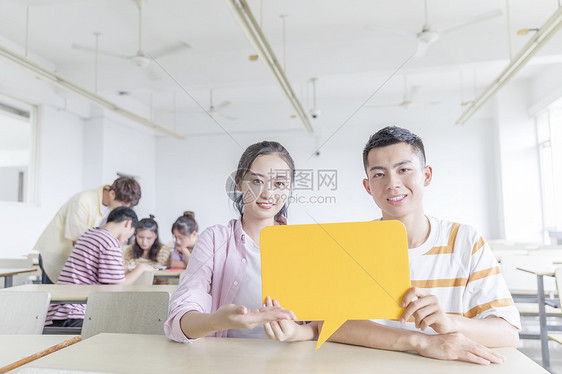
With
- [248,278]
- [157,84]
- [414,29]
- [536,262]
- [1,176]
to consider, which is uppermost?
[414,29]

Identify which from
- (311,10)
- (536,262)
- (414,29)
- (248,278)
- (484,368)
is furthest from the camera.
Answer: (414,29)

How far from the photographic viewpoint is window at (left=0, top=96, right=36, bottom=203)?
5.36 meters

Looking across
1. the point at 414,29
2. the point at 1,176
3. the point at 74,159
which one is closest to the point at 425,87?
the point at 414,29

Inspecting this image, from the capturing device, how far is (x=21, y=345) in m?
1.19

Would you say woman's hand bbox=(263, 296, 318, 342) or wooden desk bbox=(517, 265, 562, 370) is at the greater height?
woman's hand bbox=(263, 296, 318, 342)

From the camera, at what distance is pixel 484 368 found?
2.52 feet

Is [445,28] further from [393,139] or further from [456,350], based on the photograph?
[456,350]

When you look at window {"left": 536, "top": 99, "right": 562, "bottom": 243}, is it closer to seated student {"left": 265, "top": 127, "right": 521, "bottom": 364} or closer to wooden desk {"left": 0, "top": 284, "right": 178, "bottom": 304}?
wooden desk {"left": 0, "top": 284, "right": 178, "bottom": 304}

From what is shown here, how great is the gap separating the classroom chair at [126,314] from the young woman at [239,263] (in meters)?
0.75

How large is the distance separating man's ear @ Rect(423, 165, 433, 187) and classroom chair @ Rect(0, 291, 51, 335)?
156cm

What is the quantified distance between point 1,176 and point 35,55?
1.83 meters

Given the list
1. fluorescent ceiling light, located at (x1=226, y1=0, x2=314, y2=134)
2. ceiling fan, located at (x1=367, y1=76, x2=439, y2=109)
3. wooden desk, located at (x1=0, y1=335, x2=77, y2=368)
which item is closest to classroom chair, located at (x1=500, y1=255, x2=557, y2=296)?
ceiling fan, located at (x1=367, y1=76, x2=439, y2=109)

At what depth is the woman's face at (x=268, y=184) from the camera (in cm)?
88

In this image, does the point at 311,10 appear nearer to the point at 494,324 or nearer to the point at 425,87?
the point at 425,87
